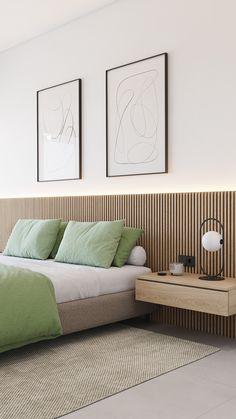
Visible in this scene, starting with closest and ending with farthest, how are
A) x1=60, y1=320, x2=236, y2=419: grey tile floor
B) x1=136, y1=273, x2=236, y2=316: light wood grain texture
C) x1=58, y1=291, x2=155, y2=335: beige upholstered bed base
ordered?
x1=60, y1=320, x2=236, y2=419: grey tile floor → x1=136, y1=273, x2=236, y2=316: light wood grain texture → x1=58, y1=291, x2=155, y2=335: beige upholstered bed base

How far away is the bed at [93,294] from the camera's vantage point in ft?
10.4

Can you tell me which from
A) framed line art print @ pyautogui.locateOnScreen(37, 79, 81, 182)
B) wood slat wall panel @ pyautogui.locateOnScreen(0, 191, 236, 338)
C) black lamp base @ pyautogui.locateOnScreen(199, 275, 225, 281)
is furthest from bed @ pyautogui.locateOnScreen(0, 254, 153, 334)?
framed line art print @ pyautogui.locateOnScreen(37, 79, 81, 182)

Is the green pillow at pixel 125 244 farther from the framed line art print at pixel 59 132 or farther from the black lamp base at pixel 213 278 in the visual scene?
the framed line art print at pixel 59 132

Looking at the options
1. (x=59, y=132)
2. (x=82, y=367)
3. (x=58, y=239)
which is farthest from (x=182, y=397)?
(x=59, y=132)

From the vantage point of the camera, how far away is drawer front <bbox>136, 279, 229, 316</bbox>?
297 cm

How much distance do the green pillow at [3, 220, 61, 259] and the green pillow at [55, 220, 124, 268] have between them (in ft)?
0.86

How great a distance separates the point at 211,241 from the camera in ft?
10.6

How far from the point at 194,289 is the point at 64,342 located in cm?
98

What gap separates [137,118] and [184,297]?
1743 millimetres

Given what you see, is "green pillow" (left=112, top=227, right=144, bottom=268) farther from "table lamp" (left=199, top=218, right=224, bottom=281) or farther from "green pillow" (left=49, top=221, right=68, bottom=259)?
"green pillow" (left=49, top=221, right=68, bottom=259)

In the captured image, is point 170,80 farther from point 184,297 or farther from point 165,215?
point 184,297

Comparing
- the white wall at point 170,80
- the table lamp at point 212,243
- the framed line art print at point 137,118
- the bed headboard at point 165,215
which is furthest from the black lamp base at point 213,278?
the framed line art print at point 137,118

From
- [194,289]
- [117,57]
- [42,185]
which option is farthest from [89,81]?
[194,289]

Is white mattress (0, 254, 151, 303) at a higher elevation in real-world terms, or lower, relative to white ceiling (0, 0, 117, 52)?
lower
